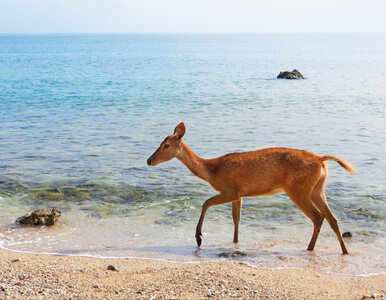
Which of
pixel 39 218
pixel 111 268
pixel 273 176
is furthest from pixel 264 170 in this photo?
pixel 39 218

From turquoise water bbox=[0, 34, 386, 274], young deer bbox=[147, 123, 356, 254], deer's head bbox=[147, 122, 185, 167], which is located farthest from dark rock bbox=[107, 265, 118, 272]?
deer's head bbox=[147, 122, 185, 167]

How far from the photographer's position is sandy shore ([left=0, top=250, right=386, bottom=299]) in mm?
5521

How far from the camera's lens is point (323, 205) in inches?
294

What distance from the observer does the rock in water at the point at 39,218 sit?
327 inches

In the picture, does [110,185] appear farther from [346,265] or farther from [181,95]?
[181,95]

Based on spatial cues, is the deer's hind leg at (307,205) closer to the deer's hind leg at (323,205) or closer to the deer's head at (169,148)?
the deer's hind leg at (323,205)

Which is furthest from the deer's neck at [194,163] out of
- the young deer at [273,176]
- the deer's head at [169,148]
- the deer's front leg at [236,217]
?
the deer's front leg at [236,217]

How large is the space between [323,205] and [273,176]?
82 cm

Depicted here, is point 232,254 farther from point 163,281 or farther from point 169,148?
point 169,148

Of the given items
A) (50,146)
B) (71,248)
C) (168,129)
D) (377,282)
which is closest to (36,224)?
(71,248)

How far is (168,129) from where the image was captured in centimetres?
1803

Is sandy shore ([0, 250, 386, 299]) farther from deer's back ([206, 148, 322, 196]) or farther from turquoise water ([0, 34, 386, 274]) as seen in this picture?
deer's back ([206, 148, 322, 196])

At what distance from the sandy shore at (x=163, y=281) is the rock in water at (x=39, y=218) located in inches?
56.8

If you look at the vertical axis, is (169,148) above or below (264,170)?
above
